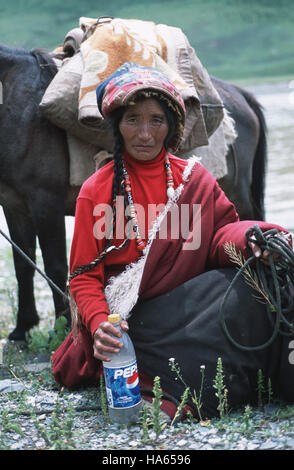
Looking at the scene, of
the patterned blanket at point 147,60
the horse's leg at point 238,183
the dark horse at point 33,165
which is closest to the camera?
the patterned blanket at point 147,60

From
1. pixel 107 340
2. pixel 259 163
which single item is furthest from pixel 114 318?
pixel 259 163

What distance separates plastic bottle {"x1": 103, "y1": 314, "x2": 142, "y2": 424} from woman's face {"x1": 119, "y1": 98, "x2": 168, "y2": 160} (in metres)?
0.79

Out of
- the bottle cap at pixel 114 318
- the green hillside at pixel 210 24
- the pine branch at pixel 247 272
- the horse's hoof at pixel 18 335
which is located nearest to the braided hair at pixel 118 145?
the bottle cap at pixel 114 318

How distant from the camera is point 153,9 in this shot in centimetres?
9269

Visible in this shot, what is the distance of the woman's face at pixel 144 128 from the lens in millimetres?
2955

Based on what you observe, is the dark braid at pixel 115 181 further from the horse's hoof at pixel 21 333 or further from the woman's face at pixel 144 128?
the horse's hoof at pixel 21 333

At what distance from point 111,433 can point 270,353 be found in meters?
0.78

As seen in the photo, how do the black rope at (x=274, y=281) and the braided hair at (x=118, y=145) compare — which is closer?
the black rope at (x=274, y=281)

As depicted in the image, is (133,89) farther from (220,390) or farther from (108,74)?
(220,390)

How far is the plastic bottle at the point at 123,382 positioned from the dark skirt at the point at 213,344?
0.20 m

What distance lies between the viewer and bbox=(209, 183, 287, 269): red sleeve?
294cm

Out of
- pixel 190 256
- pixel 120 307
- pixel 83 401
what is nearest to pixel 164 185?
pixel 190 256

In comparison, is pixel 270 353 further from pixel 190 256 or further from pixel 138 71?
pixel 138 71
